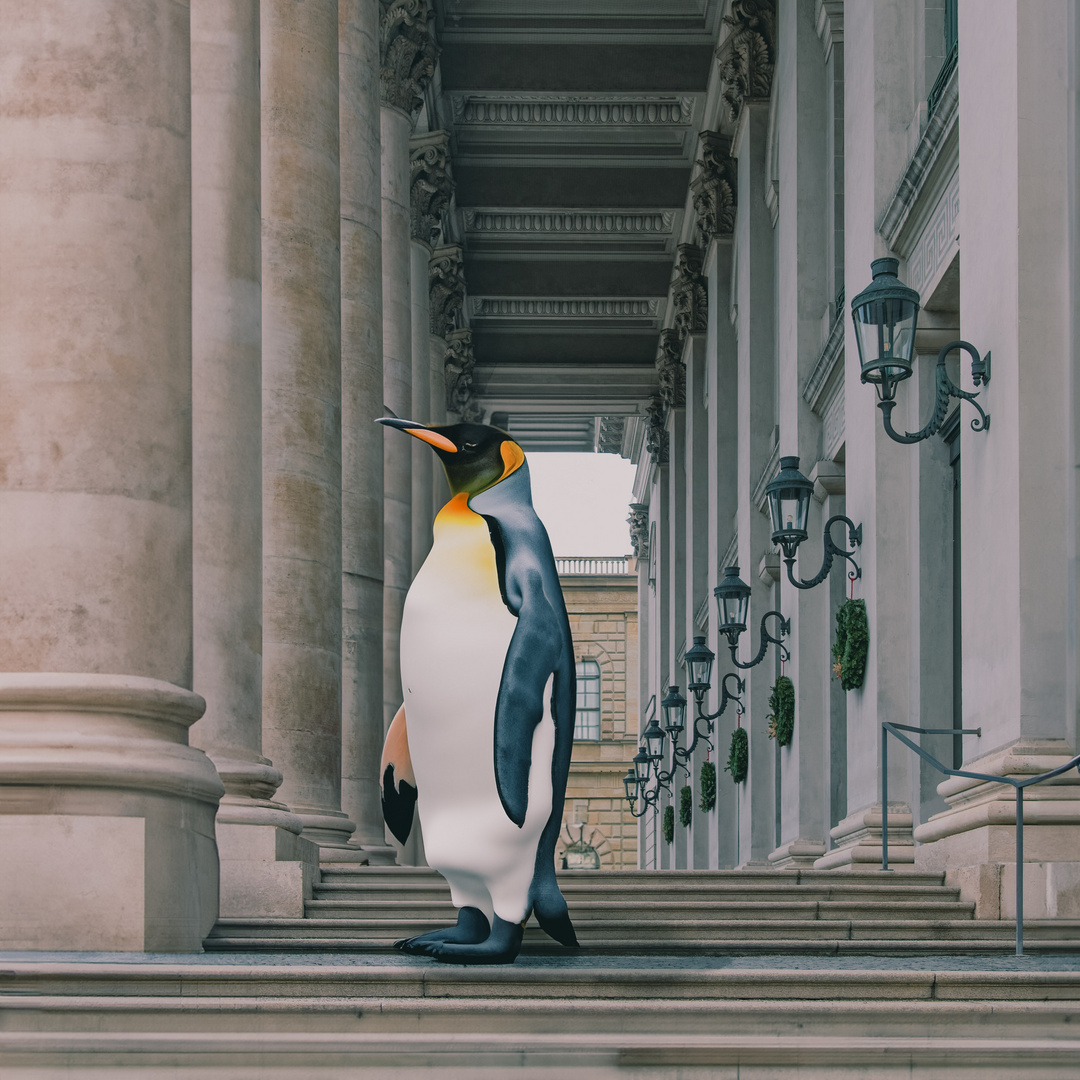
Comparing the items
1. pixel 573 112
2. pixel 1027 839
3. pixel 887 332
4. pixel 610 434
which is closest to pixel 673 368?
pixel 573 112

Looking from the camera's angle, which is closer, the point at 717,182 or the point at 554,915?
the point at 554,915

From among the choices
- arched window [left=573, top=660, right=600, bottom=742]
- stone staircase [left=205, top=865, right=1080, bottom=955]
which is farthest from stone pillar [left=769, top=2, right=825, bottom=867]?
arched window [left=573, top=660, right=600, bottom=742]

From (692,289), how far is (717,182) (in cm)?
471

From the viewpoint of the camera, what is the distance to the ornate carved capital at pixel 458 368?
1494 inches

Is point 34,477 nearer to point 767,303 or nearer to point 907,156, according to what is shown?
point 907,156

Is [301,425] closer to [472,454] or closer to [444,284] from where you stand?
[472,454]

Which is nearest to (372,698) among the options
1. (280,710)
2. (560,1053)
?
(280,710)

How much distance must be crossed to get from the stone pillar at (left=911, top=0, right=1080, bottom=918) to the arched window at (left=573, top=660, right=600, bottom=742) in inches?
2192

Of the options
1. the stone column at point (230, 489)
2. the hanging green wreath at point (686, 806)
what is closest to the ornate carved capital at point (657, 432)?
the hanging green wreath at point (686, 806)

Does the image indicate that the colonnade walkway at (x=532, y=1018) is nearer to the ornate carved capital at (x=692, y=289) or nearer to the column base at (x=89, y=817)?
the column base at (x=89, y=817)

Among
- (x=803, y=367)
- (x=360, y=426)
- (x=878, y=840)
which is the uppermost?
(x=803, y=367)

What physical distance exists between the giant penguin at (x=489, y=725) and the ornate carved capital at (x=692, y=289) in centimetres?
2784

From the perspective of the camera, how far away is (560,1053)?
491 centimetres

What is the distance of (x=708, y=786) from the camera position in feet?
94.6
